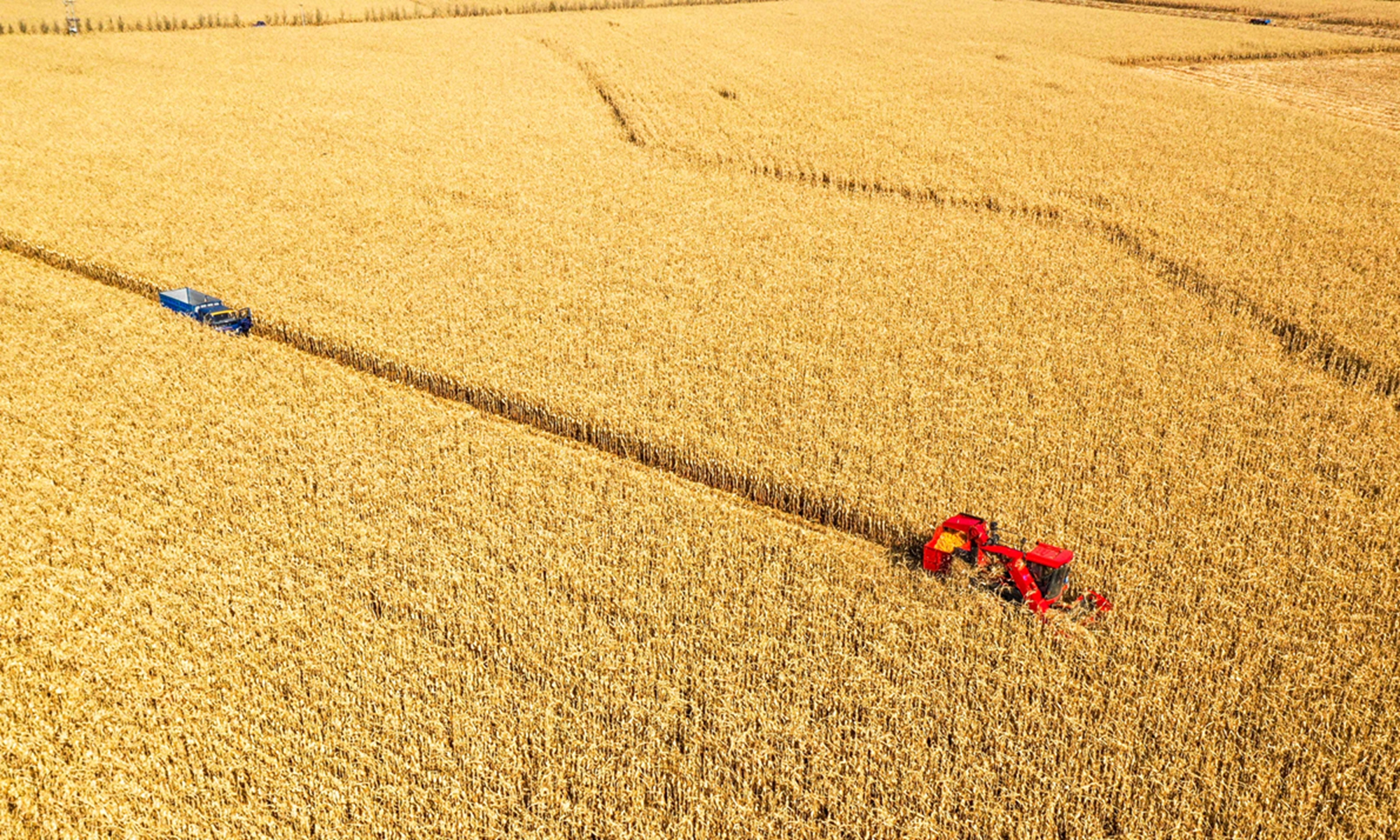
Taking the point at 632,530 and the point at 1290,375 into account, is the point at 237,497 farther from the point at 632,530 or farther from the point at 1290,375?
the point at 1290,375

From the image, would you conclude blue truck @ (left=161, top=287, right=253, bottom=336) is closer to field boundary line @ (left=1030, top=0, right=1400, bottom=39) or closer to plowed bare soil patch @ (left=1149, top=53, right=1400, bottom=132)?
plowed bare soil patch @ (left=1149, top=53, right=1400, bottom=132)

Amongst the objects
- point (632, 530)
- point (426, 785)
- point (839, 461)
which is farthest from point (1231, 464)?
point (426, 785)

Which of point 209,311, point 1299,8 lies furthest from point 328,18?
point 1299,8

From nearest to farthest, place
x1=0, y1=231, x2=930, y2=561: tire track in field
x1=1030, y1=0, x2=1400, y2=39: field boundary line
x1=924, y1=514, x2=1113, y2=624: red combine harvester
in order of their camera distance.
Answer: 1. x1=924, y1=514, x2=1113, y2=624: red combine harvester
2. x1=0, y1=231, x2=930, y2=561: tire track in field
3. x1=1030, y1=0, x2=1400, y2=39: field boundary line

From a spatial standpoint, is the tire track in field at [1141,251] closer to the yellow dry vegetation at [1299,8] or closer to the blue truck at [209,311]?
the blue truck at [209,311]

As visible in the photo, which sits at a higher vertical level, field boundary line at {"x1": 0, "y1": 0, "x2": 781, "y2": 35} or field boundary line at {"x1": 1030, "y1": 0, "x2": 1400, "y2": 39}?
field boundary line at {"x1": 1030, "y1": 0, "x2": 1400, "y2": 39}

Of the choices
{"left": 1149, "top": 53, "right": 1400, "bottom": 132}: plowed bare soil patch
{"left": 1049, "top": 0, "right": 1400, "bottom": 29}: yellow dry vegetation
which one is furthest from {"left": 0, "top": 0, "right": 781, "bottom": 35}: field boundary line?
{"left": 1149, "top": 53, "right": 1400, "bottom": 132}: plowed bare soil patch
